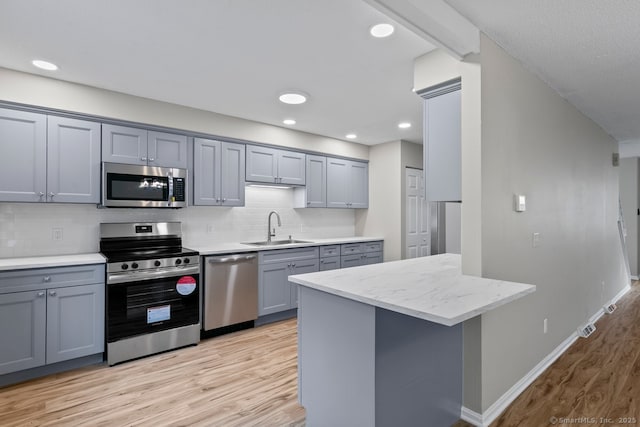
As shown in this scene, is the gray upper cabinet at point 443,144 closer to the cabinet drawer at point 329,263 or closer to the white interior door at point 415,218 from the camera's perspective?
the cabinet drawer at point 329,263

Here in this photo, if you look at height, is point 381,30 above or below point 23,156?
above

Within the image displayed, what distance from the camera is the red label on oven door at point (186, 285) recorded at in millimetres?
3195

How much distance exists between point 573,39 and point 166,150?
353cm

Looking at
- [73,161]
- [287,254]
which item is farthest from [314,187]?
[73,161]

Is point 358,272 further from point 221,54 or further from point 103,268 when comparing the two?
point 103,268

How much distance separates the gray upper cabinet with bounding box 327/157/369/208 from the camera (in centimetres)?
496

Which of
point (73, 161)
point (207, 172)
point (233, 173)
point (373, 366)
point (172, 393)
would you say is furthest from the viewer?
point (233, 173)

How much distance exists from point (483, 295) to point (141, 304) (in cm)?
283

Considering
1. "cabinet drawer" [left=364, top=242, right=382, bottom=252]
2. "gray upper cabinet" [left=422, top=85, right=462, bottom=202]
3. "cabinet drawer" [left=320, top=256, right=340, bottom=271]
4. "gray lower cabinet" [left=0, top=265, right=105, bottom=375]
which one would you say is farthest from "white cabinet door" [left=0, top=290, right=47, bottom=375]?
"cabinet drawer" [left=364, top=242, right=382, bottom=252]

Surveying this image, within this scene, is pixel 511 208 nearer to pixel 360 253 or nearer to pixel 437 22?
pixel 437 22

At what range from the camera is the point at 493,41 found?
2.13m

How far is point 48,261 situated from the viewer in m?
2.66

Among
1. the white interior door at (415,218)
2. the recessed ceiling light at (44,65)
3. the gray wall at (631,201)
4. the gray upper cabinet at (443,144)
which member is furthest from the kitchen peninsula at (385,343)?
the gray wall at (631,201)

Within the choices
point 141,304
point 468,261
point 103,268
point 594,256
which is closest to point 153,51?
point 103,268
